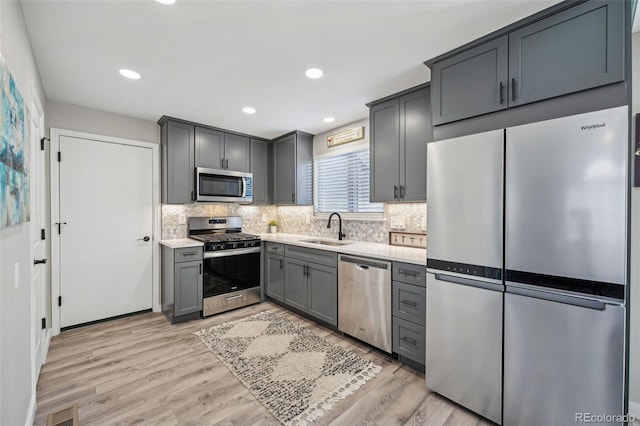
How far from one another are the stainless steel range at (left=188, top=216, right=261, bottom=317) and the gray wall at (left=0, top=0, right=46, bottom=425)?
5.68 ft

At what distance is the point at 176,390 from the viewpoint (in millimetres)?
2066

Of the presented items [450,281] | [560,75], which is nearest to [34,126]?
[450,281]

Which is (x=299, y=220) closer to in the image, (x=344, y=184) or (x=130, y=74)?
(x=344, y=184)

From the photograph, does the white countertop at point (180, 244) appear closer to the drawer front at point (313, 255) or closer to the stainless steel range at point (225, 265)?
the stainless steel range at point (225, 265)

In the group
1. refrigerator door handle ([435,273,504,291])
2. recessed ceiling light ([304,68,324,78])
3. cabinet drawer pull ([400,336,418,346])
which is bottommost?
cabinet drawer pull ([400,336,418,346])

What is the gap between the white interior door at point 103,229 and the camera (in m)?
3.05

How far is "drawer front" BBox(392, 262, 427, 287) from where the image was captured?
2258 millimetres

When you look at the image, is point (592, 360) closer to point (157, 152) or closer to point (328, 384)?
point (328, 384)

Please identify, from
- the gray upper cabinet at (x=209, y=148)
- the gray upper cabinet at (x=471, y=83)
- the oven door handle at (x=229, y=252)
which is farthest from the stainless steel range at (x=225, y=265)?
the gray upper cabinet at (x=471, y=83)

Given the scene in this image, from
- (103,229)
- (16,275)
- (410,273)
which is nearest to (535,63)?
(410,273)

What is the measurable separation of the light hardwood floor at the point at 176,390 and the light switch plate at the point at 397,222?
1314 millimetres

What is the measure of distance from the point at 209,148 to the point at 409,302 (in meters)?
3.18

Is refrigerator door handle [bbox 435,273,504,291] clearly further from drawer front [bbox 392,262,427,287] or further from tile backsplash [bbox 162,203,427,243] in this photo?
tile backsplash [bbox 162,203,427,243]

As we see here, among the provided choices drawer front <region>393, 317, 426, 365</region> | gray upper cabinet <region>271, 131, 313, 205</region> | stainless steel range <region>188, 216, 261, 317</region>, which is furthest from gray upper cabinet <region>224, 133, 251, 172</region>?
drawer front <region>393, 317, 426, 365</region>
